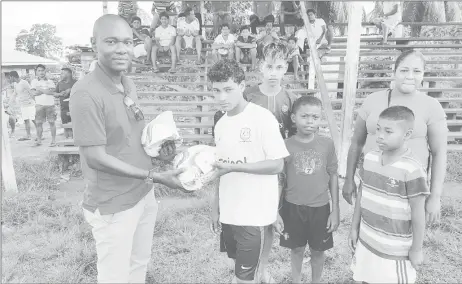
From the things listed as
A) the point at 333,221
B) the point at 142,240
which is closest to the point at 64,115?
the point at 142,240

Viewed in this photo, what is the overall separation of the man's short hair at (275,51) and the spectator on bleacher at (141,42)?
6.59 meters

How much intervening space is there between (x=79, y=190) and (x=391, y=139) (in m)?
4.69

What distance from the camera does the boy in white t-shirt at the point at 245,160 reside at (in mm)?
2146

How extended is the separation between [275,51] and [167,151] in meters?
1.10

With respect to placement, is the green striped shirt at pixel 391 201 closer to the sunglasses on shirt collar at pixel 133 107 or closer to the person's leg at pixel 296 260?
A: the person's leg at pixel 296 260

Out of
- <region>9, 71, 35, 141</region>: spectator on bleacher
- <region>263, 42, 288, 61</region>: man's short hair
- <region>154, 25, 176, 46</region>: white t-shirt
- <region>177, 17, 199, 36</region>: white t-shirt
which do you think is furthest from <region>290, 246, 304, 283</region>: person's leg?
<region>9, 71, 35, 141</region>: spectator on bleacher

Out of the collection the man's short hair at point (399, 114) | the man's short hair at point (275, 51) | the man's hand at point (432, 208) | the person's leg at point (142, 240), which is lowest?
the person's leg at point (142, 240)

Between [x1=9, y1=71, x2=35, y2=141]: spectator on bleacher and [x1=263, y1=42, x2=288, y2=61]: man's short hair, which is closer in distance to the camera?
[x1=263, y1=42, x2=288, y2=61]: man's short hair

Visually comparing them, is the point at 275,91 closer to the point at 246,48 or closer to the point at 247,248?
the point at 247,248

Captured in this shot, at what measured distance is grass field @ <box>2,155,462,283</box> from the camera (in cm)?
305

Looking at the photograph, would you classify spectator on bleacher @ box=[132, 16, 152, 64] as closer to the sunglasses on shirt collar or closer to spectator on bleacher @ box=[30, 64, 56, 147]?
spectator on bleacher @ box=[30, 64, 56, 147]

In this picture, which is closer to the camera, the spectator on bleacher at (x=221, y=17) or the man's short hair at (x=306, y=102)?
the man's short hair at (x=306, y=102)

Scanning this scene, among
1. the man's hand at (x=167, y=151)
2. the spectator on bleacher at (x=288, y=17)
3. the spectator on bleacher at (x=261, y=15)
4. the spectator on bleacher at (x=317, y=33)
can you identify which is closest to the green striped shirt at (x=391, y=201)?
the man's hand at (x=167, y=151)

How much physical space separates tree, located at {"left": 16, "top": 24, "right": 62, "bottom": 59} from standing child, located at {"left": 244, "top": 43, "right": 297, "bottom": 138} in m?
44.2
